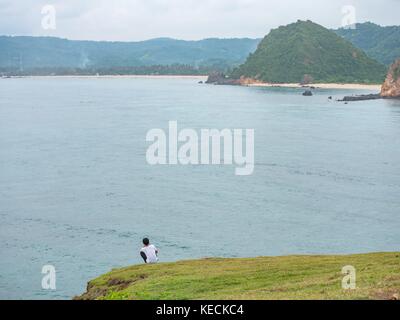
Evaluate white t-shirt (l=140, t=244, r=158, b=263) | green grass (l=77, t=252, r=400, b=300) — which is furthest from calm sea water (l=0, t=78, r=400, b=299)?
green grass (l=77, t=252, r=400, b=300)

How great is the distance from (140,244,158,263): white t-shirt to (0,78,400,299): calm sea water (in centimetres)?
815

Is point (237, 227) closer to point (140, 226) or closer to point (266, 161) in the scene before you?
point (140, 226)

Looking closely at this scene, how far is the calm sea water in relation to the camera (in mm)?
45656

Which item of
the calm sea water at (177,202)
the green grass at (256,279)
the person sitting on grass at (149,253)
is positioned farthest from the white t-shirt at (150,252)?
the calm sea water at (177,202)

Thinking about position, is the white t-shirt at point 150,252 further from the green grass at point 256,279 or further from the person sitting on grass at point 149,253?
the green grass at point 256,279

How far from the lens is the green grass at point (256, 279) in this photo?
20984 mm

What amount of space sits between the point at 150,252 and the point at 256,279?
668cm

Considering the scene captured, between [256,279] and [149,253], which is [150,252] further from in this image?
[256,279]

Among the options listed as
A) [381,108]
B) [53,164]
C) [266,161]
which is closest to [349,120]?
[381,108]

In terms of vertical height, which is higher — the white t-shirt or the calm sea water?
the white t-shirt

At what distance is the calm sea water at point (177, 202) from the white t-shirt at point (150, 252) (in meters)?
8.15

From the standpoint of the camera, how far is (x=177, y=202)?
201 feet

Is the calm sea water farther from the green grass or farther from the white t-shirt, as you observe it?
the green grass
